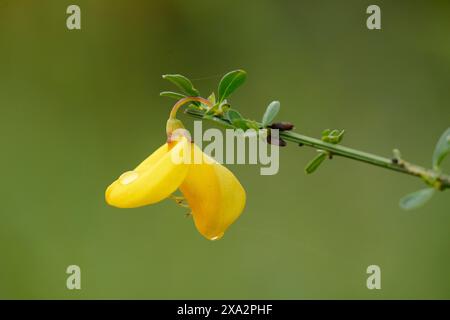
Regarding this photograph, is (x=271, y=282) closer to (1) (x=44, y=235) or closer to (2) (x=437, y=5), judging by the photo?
(1) (x=44, y=235)

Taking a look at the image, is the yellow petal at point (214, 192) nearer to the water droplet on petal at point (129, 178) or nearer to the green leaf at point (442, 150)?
the water droplet on petal at point (129, 178)

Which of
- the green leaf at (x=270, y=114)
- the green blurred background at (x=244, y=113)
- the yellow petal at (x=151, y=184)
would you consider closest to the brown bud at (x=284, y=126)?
the green leaf at (x=270, y=114)

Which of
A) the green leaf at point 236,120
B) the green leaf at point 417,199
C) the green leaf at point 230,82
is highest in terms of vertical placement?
the green leaf at point 230,82

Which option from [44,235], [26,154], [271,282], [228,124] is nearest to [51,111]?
[26,154]

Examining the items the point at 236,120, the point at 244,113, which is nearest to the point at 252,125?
the point at 236,120

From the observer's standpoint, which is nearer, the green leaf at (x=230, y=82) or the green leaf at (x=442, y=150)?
the green leaf at (x=442, y=150)
